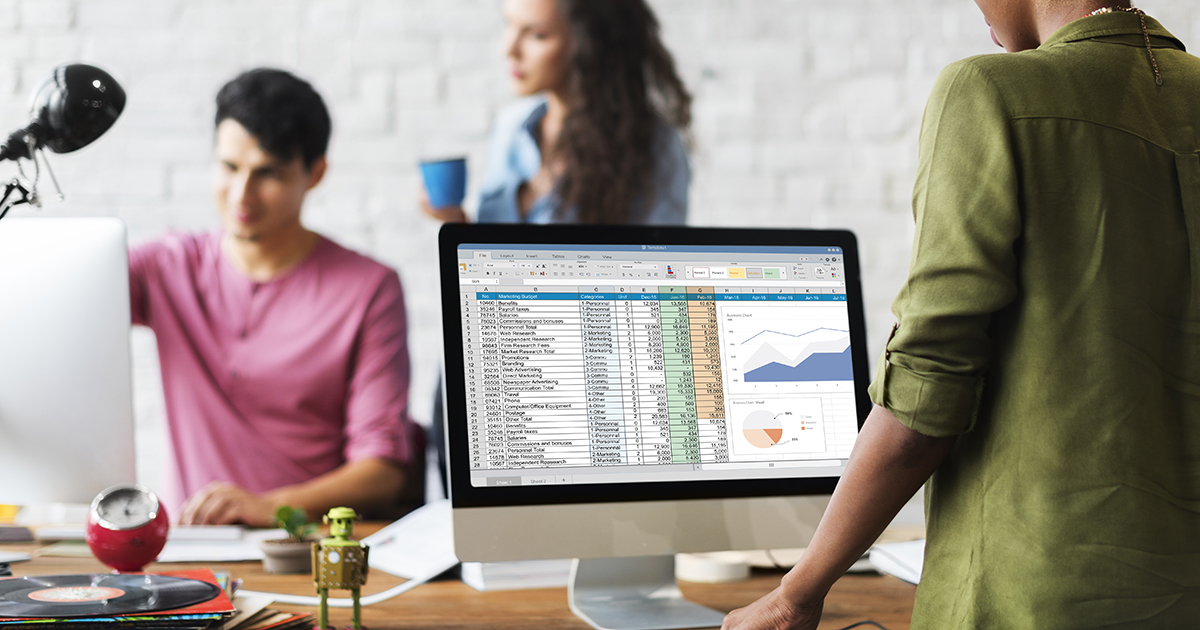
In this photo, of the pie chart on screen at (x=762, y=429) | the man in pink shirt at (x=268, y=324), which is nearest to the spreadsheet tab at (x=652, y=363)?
the pie chart on screen at (x=762, y=429)

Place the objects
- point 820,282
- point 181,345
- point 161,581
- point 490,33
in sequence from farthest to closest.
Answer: point 490,33 < point 181,345 < point 820,282 < point 161,581

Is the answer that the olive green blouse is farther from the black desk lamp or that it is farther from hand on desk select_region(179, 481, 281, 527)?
hand on desk select_region(179, 481, 281, 527)

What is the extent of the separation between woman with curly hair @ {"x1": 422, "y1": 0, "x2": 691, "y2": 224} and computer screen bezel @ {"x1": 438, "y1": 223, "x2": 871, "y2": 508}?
1.33 metres

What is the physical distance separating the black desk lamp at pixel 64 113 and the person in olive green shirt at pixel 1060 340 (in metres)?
0.91

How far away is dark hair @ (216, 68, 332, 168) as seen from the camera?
7.30ft

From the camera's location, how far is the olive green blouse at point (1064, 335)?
23.1 inches

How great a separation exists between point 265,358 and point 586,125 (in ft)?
3.45

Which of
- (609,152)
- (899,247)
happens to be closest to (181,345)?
(609,152)

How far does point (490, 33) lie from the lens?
243 cm

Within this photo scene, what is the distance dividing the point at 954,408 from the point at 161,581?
74 centimetres

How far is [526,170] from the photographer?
2.39 meters

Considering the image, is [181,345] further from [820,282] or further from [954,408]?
[954,408]

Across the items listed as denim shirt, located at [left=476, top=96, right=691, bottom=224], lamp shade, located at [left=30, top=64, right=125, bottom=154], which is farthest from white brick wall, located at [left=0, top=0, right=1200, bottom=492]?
lamp shade, located at [left=30, top=64, right=125, bottom=154]

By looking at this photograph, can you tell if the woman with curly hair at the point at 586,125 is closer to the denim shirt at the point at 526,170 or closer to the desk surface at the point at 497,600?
the denim shirt at the point at 526,170
